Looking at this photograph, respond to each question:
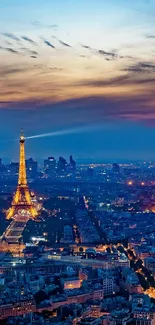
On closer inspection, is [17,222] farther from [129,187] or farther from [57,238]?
[129,187]

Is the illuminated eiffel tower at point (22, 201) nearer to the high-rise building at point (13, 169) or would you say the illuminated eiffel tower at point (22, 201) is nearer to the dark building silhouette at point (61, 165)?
the high-rise building at point (13, 169)

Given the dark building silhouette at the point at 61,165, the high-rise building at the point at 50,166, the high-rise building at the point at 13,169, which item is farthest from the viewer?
the dark building silhouette at the point at 61,165

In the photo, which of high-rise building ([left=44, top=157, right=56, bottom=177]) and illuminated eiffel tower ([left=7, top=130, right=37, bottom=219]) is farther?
high-rise building ([left=44, top=157, right=56, bottom=177])

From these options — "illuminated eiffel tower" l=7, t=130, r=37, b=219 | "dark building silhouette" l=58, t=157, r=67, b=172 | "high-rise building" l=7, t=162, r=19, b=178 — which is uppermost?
"dark building silhouette" l=58, t=157, r=67, b=172

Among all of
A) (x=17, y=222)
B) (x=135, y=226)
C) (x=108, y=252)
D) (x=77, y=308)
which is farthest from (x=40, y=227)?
(x=77, y=308)

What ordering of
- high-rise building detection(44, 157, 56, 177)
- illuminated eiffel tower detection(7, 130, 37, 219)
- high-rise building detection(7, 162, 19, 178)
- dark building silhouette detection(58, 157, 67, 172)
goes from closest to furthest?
illuminated eiffel tower detection(7, 130, 37, 219) < high-rise building detection(7, 162, 19, 178) < high-rise building detection(44, 157, 56, 177) < dark building silhouette detection(58, 157, 67, 172)

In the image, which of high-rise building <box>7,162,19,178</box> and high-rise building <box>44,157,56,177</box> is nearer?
high-rise building <box>7,162,19,178</box>

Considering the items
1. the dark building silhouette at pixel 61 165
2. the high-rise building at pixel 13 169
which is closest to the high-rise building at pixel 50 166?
the dark building silhouette at pixel 61 165

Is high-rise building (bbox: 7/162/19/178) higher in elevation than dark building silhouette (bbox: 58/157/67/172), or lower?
lower

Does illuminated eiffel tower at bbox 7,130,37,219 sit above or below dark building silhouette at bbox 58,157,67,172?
below

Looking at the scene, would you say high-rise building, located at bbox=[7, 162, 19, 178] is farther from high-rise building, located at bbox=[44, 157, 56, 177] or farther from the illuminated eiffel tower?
the illuminated eiffel tower

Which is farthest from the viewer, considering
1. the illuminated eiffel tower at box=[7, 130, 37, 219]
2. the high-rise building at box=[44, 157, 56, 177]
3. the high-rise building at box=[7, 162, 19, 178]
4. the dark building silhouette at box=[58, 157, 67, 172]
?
the dark building silhouette at box=[58, 157, 67, 172]

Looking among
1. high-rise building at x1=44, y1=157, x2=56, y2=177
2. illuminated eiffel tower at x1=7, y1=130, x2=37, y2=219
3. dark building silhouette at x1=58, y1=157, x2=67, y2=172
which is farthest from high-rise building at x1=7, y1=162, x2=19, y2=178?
illuminated eiffel tower at x1=7, y1=130, x2=37, y2=219
